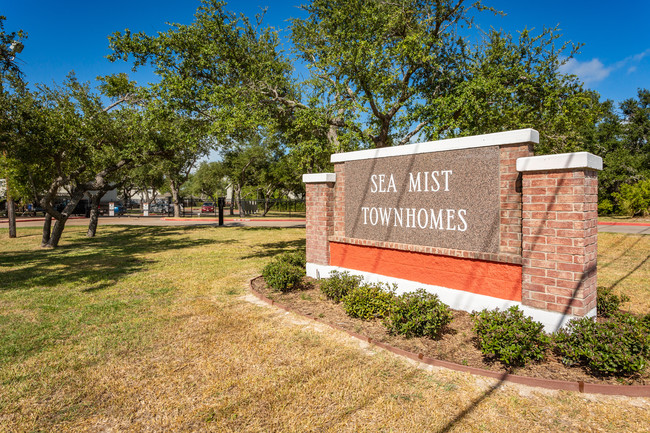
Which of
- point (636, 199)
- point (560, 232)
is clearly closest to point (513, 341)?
point (560, 232)

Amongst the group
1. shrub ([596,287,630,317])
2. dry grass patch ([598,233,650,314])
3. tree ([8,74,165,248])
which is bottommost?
dry grass patch ([598,233,650,314])

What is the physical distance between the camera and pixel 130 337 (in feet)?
15.9

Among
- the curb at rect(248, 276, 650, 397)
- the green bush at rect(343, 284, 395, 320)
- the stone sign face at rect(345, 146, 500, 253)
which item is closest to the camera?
the curb at rect(248, 276, 650, 397)

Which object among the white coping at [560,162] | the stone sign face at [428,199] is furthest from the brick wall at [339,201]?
the white coping at [560,162]

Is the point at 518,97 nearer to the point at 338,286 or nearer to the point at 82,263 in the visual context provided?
the point at 338,286

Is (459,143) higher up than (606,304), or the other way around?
(459,143)

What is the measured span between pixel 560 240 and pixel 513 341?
1.39m

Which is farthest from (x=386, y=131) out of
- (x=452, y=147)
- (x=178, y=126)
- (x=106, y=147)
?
(x=106, y=147)

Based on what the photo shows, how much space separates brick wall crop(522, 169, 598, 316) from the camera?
4117mm

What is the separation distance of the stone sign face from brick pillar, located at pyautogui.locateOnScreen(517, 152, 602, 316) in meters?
0.50

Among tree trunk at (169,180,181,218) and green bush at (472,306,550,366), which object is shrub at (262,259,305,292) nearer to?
green bush at (472,306,550,366)

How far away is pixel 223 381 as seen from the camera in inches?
143

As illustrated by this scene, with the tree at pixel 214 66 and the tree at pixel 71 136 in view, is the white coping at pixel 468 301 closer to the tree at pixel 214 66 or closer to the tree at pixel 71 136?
the tree at pixel 214 66

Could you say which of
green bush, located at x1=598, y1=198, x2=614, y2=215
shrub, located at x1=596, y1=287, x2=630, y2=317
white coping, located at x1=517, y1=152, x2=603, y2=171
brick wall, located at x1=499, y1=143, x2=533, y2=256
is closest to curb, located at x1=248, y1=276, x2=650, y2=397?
shrub, located at x1=596, y1=287, x2=630, y2=317
